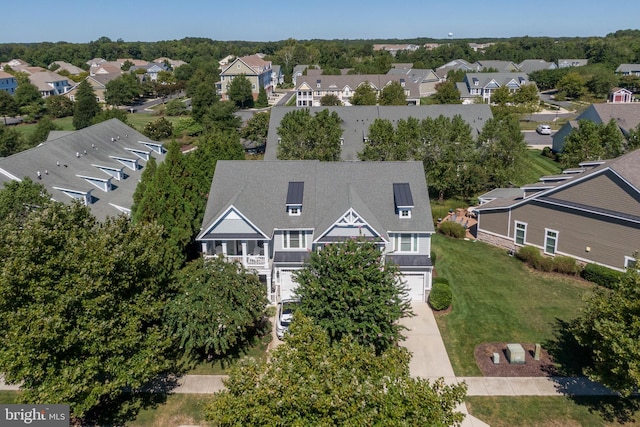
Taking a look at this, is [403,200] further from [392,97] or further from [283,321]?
[392,97]

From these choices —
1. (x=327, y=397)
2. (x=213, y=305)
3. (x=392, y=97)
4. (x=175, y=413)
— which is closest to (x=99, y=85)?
(x=392, y=97)

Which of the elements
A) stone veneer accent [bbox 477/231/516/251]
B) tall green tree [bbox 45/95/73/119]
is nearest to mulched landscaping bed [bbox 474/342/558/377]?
stone veneer accent [bbox 477/231/516/251]

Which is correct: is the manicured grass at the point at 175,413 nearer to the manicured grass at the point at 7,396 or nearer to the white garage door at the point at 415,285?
the manicured grass at the point at 7,396

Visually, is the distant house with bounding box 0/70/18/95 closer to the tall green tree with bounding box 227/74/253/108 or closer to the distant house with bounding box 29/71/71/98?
the distant house with bounding box 29/71/71/98

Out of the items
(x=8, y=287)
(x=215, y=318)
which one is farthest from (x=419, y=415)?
(x=8, y=287)

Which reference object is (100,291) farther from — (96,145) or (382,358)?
(96,145)
